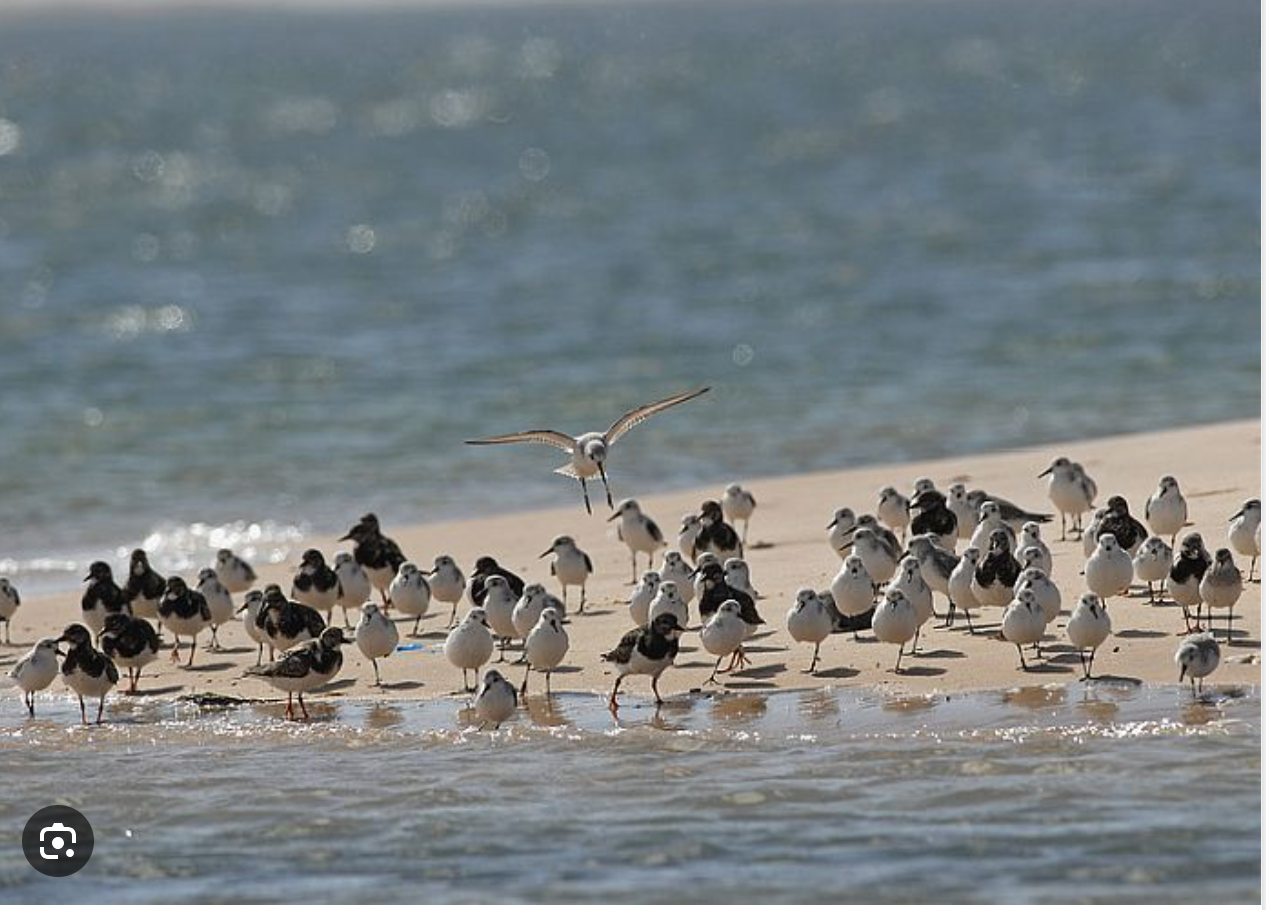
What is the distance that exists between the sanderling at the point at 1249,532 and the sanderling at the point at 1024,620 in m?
2.25

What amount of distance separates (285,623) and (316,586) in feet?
4.15

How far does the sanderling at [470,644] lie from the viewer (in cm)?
1588

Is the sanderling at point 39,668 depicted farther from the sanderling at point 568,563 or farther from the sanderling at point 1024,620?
the sanderling at point 1024,620

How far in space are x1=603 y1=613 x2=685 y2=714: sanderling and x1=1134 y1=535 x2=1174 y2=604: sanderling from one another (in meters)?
3.20

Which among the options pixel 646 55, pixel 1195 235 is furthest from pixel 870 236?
pixel 646 55

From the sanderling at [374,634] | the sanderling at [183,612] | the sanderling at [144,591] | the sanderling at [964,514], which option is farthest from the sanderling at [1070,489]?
the sanderling at [144,591]

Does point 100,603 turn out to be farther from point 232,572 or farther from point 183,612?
point 232,572

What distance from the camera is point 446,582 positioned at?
18.2 meters

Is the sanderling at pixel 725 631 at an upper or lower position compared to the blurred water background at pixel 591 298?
lower

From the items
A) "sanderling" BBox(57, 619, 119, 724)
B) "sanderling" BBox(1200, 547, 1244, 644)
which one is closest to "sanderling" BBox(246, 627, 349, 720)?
"sanderling" BBox(57, 619, 119, 724)

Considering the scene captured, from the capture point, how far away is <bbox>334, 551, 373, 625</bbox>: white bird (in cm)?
1839

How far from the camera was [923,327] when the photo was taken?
36938mm

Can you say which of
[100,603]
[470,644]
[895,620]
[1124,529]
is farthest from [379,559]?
[1124,529]

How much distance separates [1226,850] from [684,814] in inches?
109
